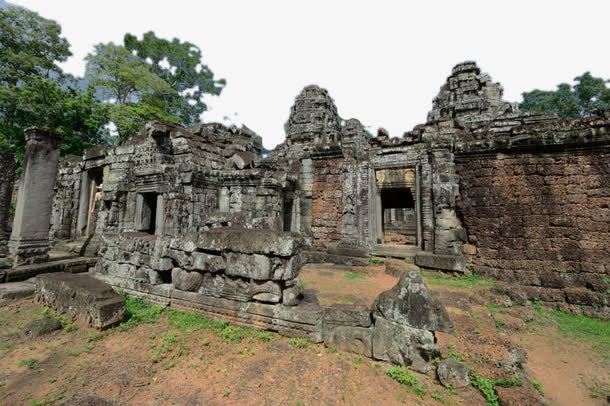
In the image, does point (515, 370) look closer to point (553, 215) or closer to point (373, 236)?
point (553, 215)

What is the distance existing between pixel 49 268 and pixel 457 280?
11128 millimetres

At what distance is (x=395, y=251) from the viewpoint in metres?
8.69

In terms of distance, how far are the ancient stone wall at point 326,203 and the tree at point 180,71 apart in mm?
20454

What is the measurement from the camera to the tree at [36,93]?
46.3ft

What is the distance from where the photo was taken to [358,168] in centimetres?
926

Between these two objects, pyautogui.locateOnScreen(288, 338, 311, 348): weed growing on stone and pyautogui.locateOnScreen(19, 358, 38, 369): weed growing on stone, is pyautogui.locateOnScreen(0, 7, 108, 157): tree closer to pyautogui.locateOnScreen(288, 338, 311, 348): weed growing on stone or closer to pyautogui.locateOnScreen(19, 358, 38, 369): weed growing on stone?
pyautogui.locateOnScreen(19, 358, 38, 369): weed growing on stone

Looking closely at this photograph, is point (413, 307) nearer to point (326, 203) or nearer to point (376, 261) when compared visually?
point (376, 261)

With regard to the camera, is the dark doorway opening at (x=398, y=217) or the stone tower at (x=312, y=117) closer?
the dark doorway opening at (x=398, y=217)

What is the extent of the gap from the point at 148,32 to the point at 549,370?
33.7 meters

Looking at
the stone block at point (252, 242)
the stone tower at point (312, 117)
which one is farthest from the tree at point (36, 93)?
the stone block at point (252, 242)

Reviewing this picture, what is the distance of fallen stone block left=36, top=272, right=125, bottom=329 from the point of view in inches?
152

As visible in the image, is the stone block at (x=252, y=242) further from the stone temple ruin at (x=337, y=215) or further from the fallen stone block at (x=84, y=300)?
the fallen stone block at (x=84, y=300)

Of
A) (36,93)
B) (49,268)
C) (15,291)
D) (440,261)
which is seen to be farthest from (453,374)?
(36,93)

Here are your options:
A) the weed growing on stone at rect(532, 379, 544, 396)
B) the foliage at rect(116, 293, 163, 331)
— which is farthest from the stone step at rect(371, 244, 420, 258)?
the foliage at rect(116, 293, 163, 331)
